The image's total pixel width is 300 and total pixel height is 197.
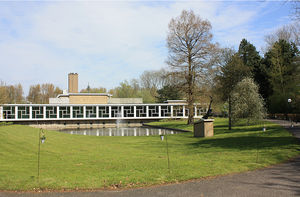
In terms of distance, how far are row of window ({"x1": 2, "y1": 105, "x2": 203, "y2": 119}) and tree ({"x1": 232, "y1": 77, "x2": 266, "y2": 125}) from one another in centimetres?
2217

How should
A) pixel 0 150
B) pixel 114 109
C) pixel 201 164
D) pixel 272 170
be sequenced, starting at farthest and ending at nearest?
pixel 114 109 < pixel 0 150 < pixel 201 164 < pixel 272 170

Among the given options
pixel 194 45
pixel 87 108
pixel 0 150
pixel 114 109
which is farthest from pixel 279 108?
pixel 0 150

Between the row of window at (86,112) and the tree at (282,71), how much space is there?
547 inches

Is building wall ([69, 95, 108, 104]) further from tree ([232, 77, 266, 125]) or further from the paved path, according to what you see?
the paved path

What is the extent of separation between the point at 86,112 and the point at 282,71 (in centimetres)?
3558

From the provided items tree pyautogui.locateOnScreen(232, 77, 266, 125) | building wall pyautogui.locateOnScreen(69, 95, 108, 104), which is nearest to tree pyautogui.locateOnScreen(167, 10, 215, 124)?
tree pyautogui.locateOnScreen(232, 77, 266, 125)

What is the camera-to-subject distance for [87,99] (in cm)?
5544

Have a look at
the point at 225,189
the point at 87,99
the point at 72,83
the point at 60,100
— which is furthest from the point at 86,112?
the point at 225,189

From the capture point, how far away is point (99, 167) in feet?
32.0

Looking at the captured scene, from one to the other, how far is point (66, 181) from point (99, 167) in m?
2.41

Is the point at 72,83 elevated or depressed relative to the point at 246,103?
elevated

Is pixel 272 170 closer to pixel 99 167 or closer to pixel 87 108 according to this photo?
pixel 99 167

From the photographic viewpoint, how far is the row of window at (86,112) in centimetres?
5041

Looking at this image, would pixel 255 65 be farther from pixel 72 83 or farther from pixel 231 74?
pixel 72 83
